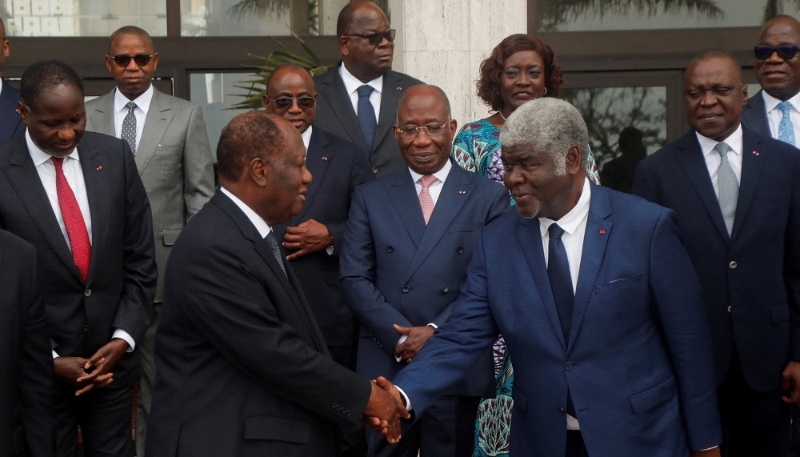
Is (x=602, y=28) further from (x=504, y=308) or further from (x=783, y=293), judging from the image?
(x=504, y=308)

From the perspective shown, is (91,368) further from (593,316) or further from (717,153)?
(717,153)

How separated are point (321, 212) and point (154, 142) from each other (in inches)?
44.8

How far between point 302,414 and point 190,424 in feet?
1.32

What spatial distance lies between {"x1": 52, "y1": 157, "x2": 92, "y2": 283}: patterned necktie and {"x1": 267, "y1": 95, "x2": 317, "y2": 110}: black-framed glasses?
4.00ft

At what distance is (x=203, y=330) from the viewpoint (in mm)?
3791

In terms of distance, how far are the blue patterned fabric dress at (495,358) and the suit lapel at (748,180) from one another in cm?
73

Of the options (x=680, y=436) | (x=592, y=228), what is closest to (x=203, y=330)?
(x=592, y=228)

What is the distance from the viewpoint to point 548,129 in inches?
159

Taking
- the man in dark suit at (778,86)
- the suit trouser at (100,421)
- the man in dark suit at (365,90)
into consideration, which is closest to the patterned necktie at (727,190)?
the man in dark suit at (778,86)

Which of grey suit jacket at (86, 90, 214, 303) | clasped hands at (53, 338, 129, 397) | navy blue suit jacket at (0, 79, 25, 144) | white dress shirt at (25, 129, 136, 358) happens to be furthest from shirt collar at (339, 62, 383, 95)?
clasped hands at (53, 338, 129, 397)

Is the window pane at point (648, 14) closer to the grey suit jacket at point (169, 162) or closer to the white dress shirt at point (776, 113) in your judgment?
the white dress shirt at point (776, 113)

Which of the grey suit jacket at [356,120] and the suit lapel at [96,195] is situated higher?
the grey suit jacket at [356,120]

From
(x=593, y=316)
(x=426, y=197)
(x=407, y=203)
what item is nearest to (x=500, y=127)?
(x=426, y=197)

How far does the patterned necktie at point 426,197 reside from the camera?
17.5 ft
